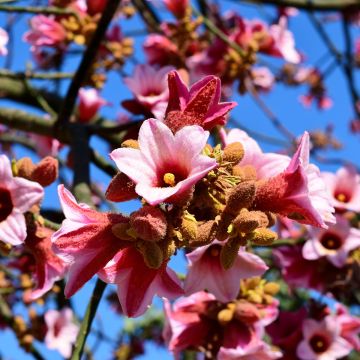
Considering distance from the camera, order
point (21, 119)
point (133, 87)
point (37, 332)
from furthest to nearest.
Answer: point (37, 332) → point (21, 119) → point (133, 87)

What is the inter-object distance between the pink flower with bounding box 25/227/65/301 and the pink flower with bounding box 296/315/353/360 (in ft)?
2.26

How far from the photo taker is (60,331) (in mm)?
2176

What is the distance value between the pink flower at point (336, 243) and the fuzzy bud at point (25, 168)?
69cm

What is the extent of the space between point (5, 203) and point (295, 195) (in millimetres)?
486

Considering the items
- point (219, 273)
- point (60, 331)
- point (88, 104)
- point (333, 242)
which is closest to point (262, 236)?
point (219, 273)

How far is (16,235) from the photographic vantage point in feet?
3.20

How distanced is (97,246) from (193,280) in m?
A: 0.31

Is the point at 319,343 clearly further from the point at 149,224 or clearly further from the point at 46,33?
the point at 46,33

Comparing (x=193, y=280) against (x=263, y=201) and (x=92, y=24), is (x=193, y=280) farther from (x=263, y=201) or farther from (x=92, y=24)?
(x=92, y=24)

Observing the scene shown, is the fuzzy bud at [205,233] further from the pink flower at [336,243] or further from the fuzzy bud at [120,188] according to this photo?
the pink flower at [336,243]

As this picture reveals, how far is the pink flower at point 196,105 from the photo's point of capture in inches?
34.2

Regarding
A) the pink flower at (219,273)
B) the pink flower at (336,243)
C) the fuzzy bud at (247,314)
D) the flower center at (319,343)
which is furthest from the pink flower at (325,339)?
the pink flower at (219,273)

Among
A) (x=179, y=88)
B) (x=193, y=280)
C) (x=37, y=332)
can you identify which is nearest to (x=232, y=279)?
(x=193, y=280)

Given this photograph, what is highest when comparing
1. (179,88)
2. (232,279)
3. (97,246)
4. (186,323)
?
(179,88)
